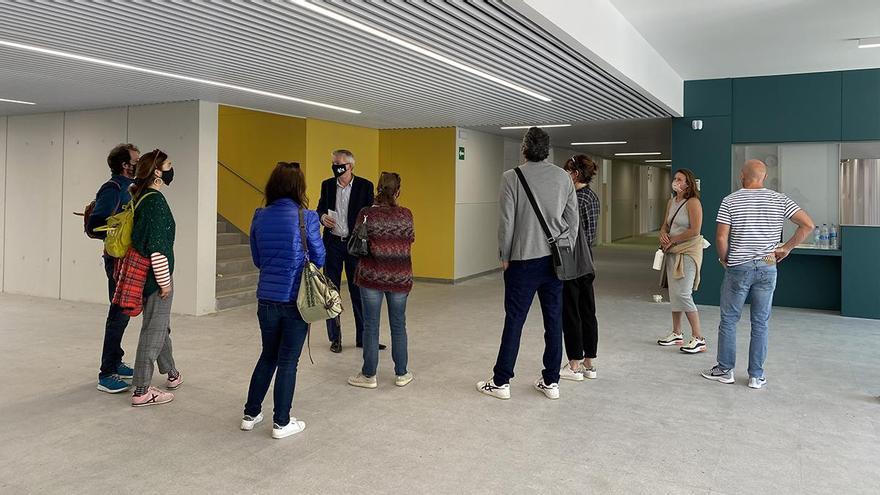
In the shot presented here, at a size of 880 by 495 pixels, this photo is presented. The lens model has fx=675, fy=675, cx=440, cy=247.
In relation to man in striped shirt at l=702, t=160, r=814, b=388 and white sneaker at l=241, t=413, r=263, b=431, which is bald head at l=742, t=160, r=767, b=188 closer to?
man in striped shirt at l=702, t=160, r=814, b=388

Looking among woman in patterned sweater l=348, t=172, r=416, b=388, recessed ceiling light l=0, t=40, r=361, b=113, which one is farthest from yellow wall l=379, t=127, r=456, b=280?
woman in patterned sweater l=348, t=172, r=416, b=388

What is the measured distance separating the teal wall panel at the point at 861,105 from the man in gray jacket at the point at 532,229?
557 cm

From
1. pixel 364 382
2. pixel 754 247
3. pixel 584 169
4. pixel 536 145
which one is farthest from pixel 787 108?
pixel 364 382

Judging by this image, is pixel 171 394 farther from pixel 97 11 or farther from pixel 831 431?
pixel 831 431

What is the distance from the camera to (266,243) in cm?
364

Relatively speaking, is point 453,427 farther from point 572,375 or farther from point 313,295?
point 572,375

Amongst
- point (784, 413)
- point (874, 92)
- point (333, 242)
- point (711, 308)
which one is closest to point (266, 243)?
point (333, 242)

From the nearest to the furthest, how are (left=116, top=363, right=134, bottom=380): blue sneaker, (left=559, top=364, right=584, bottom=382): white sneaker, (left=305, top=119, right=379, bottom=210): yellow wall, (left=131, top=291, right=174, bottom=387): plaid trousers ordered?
(left=131, top=291, right=174, bottom=387): plaid trousers < (left=116, top=363, right=134, bottom=380): blue sneaker < (left=559, top=364, right=584, bottom=382): white sneaker < (left=305, top=119, right=379, bottom=210): yellow wall

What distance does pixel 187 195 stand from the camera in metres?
7.63

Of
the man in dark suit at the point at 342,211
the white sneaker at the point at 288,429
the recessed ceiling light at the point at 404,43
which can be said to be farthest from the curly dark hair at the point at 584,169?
the white sneaker at the point at 288,429

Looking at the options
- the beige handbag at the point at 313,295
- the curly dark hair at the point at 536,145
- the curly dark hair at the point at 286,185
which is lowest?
the beige handbag at the point at 313,295

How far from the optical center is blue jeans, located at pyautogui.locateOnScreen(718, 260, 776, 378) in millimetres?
4738

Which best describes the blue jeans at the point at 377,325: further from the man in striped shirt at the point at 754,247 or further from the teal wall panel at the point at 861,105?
the teal wall panel at the point at 861,105

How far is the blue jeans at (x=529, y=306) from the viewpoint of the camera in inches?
169
